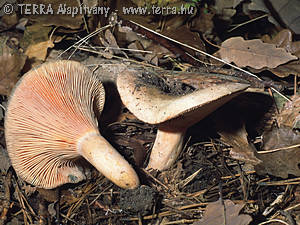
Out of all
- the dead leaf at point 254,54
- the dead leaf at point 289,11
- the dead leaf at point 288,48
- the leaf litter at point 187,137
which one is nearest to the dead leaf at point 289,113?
the leaf litter at point 187,137

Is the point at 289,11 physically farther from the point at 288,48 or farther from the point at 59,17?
the point at 59,17

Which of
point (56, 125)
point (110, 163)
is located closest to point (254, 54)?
point (110, 163)

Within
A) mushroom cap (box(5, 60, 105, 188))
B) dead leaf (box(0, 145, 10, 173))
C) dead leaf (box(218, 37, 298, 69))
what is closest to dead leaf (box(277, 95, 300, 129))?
dead leaf (box(218, 37, 298, 69))

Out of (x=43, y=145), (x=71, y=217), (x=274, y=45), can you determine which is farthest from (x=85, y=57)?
(x=274, y=45)

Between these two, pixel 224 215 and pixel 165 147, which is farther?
pixel 165 147

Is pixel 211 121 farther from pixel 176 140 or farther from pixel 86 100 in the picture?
pixel 86 100
